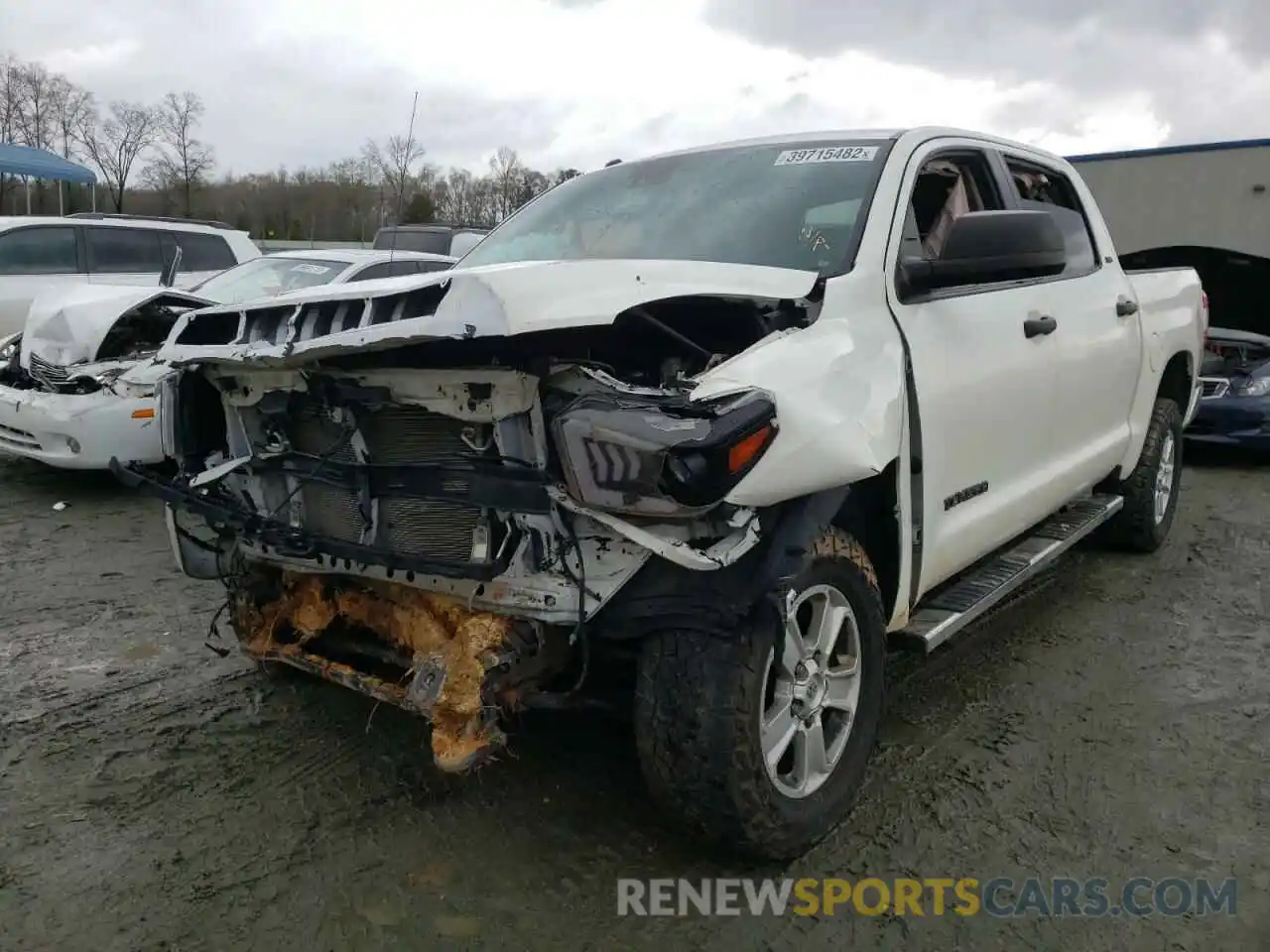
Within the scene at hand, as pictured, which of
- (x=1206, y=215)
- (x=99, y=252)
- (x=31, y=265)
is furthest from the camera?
(x=1206, y=215)

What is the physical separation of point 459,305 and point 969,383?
1717 millimetres

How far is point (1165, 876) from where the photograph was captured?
103 inches

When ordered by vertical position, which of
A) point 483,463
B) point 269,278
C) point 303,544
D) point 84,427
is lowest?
point 84,427

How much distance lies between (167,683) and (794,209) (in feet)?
9.20

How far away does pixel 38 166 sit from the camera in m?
20.8

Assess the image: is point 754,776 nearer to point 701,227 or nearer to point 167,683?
point 701,227

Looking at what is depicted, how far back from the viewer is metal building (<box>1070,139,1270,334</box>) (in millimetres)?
10805

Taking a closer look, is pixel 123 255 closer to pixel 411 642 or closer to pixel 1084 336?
pixel 411 642

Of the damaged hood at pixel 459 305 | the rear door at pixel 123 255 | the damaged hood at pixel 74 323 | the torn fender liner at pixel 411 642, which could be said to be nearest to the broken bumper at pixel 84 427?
the damaged hood at pixel 74 323

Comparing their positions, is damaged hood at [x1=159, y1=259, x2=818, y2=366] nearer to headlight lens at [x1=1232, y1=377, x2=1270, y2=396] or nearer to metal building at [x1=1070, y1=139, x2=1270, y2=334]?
headlight lens at [x1=1232, y1=377, x2=1270, y2=396]

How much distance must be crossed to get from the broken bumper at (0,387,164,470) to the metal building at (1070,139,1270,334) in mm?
9636

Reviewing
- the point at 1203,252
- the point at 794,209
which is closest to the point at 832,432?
the point at 794,209

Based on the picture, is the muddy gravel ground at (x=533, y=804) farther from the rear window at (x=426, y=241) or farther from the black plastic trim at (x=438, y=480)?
the rear window at (x=426, y=241)

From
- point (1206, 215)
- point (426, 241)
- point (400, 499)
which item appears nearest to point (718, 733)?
point (400, 499)
